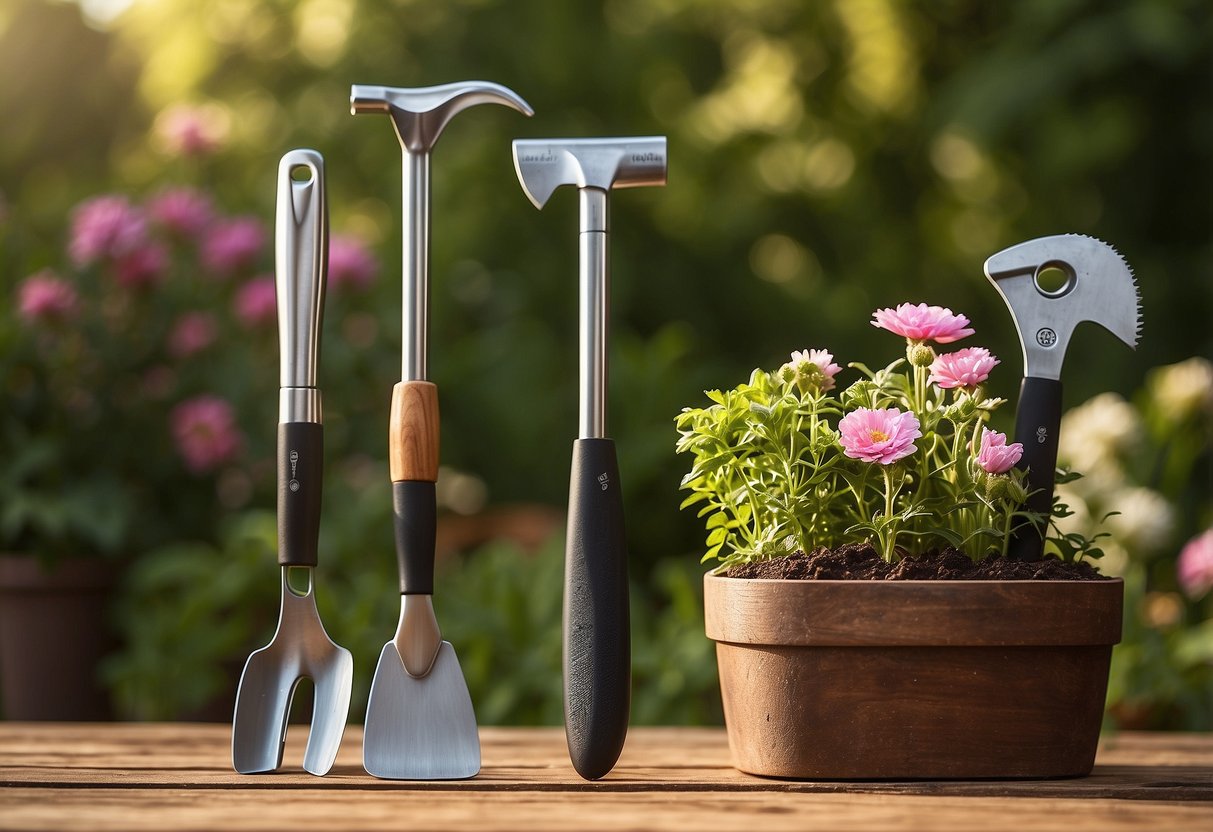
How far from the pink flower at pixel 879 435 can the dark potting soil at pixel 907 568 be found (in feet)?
0.23

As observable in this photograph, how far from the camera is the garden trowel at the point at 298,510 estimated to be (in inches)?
31.3

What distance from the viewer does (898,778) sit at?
2.46 feet

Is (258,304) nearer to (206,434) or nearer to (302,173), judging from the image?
(206,434)

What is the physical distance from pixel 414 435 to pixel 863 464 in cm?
30

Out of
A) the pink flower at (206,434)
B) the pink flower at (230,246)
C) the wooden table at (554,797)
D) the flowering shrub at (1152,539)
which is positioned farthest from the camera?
the pink flower at (230,246)

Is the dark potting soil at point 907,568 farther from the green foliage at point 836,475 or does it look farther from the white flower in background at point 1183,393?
the white flower in background at point 1183,393

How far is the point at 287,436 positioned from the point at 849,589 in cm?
38

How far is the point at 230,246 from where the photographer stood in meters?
1.66

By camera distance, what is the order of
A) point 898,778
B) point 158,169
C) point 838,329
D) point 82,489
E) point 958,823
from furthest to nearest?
point 838,329 → point 158,169 → point 82,489 → point 898,778 → point 958,823

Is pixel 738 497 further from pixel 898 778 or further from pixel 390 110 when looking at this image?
pixel 390 110

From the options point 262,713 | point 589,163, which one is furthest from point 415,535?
point 589,163

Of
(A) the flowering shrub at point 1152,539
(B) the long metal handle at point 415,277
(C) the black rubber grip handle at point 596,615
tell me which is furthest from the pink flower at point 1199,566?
(B) the long metal handle at point 415,277

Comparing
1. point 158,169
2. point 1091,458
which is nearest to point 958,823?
point 1091,458

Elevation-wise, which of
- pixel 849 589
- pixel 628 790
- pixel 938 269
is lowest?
pixel 628 790
